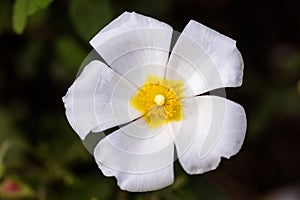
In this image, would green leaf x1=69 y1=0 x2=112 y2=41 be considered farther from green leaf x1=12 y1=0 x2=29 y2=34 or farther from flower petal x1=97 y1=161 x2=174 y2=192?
flower petal x1=97 y1=161 x2=174 y2=192

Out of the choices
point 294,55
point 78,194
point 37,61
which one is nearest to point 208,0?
point 294,55

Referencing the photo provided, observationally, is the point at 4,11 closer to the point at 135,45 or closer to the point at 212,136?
the point at 135,45

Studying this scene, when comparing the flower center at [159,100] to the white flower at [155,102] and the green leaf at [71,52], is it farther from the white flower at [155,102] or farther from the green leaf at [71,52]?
the green leaf at [71,52]

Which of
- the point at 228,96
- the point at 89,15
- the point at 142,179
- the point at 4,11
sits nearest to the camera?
the point at 142,179

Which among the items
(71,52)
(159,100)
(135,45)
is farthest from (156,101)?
(71,52)

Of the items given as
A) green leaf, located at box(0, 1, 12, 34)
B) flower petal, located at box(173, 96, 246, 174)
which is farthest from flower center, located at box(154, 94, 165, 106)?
green leaf, located at box(0, 1, 12, 34)

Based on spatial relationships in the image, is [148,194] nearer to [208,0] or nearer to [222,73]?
[222,73]
